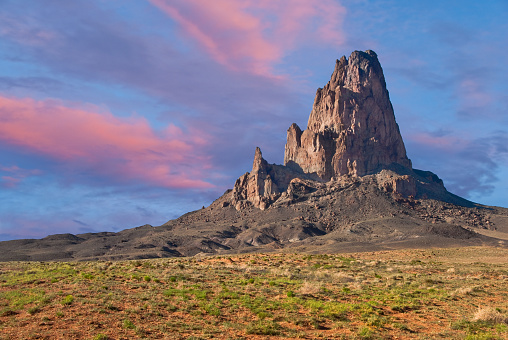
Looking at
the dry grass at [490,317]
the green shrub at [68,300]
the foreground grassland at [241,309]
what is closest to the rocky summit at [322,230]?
the foreground grassland at [241,309]

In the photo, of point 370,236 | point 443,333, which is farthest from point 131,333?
point 370,236

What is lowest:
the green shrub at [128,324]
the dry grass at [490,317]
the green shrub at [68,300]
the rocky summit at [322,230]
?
the dry grass at [490,317]

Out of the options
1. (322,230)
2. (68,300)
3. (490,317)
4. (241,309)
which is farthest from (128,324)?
(322,230)

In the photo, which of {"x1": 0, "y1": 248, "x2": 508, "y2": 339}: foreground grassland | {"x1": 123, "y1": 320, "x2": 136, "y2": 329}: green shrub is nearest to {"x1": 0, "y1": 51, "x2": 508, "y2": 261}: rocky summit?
{"x1": 0, "y1": 248, "x2": 508, "y2": 339}: foreground grassland

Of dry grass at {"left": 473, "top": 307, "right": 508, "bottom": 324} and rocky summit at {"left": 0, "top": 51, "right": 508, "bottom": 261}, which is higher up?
rocky summit at {"left": 0, "top": 51, "right": 508, "bottom": 261}

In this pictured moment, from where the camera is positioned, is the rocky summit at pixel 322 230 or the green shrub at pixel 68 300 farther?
the rocky summit at pixel 322 230

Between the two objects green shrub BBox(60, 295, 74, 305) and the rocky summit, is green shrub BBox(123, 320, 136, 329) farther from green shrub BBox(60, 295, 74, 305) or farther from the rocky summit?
the rocky summit

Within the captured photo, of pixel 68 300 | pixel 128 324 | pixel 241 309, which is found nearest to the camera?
pixel 128 324

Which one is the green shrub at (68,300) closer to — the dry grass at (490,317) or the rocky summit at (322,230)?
the dry grass at (490,317)

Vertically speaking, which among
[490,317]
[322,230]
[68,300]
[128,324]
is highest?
[322,230]

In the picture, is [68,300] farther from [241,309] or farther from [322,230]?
[322,230]

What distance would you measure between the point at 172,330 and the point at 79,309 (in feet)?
19.9

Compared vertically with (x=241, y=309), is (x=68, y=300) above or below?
above

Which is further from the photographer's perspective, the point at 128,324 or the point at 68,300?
the point at 68,300
